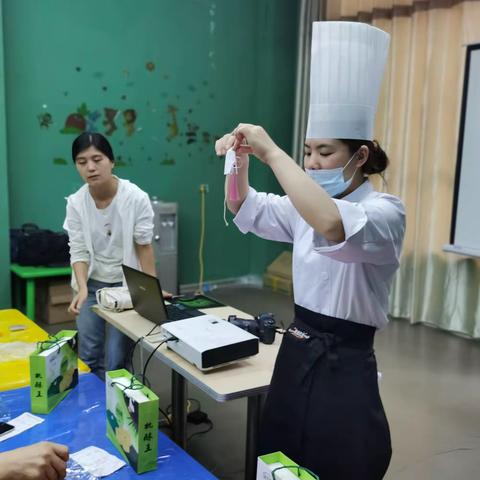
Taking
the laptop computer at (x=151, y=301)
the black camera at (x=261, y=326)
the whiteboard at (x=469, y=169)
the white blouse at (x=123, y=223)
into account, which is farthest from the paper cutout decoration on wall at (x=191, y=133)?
the black camera at (x=261, y=326)

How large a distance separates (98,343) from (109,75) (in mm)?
2961

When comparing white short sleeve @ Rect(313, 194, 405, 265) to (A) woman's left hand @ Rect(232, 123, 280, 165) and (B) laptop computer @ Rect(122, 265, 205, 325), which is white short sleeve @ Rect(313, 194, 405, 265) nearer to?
(A) woman's left hand @ Rect(232, 123, 280, 165)

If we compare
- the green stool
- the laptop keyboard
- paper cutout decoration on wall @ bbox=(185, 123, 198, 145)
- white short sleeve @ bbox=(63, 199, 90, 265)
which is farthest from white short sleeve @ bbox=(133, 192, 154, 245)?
paper cutout decoration on wall @ bbox=(185, 123, 198, 145)

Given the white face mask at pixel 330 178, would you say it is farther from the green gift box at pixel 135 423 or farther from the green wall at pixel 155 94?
the green wall at pixel 155 94

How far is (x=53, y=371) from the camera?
1506 mm

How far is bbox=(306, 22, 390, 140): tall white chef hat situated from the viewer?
1289 mm

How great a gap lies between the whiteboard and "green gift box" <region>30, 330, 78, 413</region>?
313 cm

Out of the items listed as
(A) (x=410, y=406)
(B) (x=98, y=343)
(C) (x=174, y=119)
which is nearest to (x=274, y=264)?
(C) (x=174, y=119)

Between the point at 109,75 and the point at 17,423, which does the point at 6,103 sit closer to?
the point at 109,75

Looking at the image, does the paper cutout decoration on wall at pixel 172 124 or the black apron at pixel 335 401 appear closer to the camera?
the black apron at pixel 335 401

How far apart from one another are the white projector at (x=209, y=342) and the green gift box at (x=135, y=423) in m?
0.30

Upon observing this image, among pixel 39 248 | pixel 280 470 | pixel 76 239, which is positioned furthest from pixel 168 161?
pixel 280 470

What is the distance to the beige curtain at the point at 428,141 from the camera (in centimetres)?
414

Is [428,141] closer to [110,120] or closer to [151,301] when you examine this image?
[110,120]
